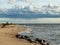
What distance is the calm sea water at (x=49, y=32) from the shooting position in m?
9.73

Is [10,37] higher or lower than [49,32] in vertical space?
lower

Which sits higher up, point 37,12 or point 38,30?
point 37,12

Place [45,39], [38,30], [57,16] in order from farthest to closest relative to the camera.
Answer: [38,30], [45,39], [57,16]

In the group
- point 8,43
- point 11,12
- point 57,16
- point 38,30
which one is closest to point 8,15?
point 11,12

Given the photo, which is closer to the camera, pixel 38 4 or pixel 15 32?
pixel 38 4

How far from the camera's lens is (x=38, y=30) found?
11047mm

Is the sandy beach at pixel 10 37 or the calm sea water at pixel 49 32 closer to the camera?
the sandy beach at pixel 10 37

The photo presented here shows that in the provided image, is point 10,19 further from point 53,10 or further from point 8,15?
point 53,10

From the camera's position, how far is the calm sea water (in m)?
9.73

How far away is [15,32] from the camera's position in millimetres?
10797

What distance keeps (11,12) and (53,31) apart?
6.08ft

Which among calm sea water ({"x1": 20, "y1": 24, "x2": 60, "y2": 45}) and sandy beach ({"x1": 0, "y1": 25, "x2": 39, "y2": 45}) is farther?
calm sea water ({"x1": 20, "y1": 24, "x2": 60, "y2": 45})

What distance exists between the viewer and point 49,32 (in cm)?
1002

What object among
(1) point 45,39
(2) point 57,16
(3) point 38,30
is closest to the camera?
(2) point 57,16
